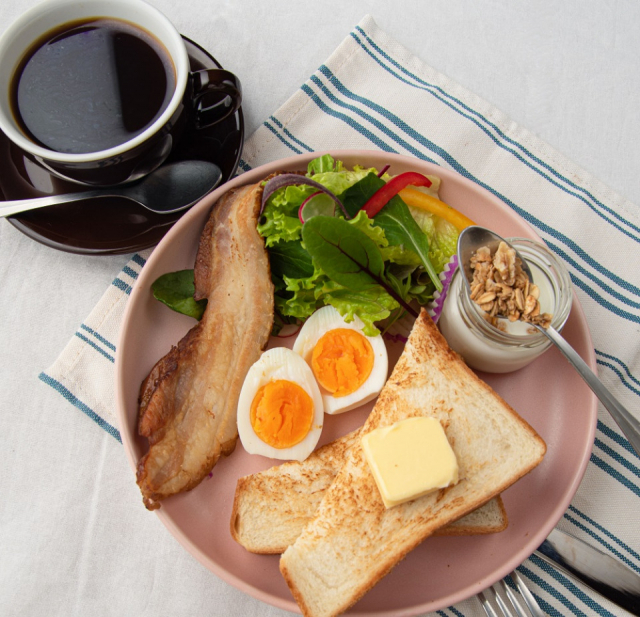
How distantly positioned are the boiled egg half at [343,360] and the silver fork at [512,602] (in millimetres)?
800

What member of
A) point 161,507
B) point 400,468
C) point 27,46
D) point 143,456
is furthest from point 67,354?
point 400,468

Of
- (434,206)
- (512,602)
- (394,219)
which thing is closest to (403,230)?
(394,219)

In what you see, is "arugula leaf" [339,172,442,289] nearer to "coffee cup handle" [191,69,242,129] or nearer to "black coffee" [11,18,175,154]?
"coffee cup handle" [191,69,242,129]

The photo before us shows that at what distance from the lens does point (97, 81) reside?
1.88m

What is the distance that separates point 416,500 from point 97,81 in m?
1.70

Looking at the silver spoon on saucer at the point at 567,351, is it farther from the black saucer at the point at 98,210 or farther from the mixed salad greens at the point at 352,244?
the black saucer at the point at 98,210

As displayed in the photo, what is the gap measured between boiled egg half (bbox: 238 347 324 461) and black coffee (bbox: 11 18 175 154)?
0.90 meters

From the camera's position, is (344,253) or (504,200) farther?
(504,200)

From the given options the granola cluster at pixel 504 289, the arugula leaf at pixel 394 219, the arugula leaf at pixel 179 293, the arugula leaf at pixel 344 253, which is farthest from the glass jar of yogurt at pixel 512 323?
the arugula leaf at pixel 179 293

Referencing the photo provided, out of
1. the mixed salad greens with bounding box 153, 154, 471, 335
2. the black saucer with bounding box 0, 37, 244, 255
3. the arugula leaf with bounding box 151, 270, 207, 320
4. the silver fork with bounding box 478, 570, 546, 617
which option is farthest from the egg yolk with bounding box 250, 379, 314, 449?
the silver fork with bounding box 478, 570, 546, 617

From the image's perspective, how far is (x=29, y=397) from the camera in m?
2.19

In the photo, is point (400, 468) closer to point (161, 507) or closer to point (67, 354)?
point (161, 507)

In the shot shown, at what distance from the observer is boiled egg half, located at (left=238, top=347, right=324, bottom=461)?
1924mm

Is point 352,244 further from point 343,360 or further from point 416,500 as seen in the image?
point 416,500
